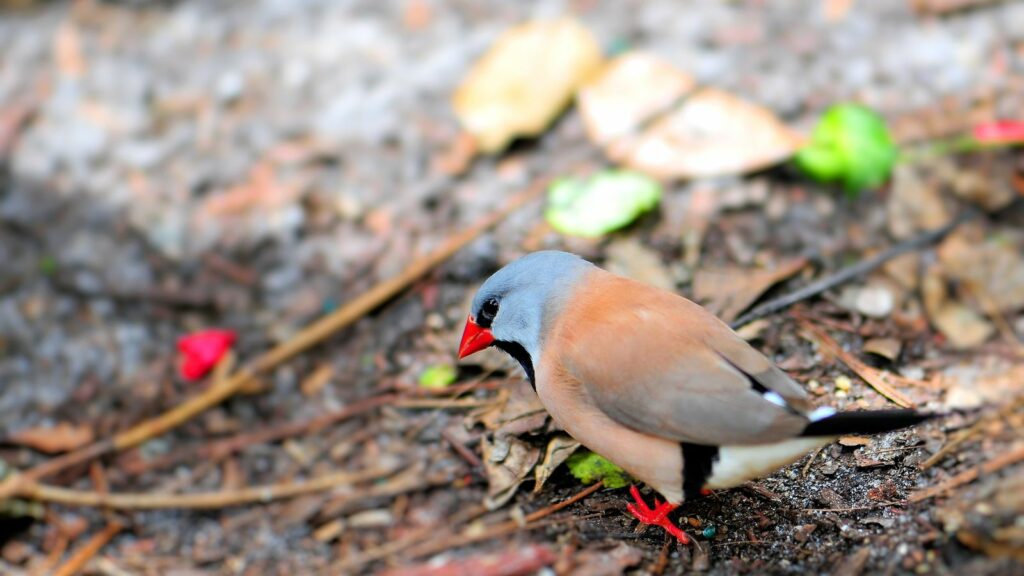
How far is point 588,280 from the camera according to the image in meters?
3.27

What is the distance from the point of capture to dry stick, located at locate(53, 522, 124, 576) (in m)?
3.88

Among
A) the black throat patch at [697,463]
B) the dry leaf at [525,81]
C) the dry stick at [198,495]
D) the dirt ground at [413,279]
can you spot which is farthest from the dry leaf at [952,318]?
the dry stick at [198,495]

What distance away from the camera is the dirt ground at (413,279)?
3.06 m

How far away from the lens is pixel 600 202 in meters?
4.34

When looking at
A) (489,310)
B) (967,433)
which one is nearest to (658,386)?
(489,310)

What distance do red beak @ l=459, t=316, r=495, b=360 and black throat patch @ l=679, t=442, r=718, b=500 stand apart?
843mm

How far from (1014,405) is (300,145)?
12.2 ft

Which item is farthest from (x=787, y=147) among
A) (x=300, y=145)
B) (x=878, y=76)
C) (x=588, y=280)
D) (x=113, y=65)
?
(x=113, y=65)

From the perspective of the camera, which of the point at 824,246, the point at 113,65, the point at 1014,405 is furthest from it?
the point at 113,65

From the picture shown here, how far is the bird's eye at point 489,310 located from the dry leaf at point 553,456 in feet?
1.54

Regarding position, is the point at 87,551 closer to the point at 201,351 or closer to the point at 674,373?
the point at 201,351

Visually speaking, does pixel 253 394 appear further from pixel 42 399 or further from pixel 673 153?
pixel 673 153

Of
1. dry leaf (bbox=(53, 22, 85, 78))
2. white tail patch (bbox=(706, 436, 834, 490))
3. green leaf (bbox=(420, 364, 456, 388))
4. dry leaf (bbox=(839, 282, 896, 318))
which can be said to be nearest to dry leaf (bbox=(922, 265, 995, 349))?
dry leaf (bbox=(839, 282, 896, 318))

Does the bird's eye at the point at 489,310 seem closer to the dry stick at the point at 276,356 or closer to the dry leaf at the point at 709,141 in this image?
the dry stick at the point at 276,356
